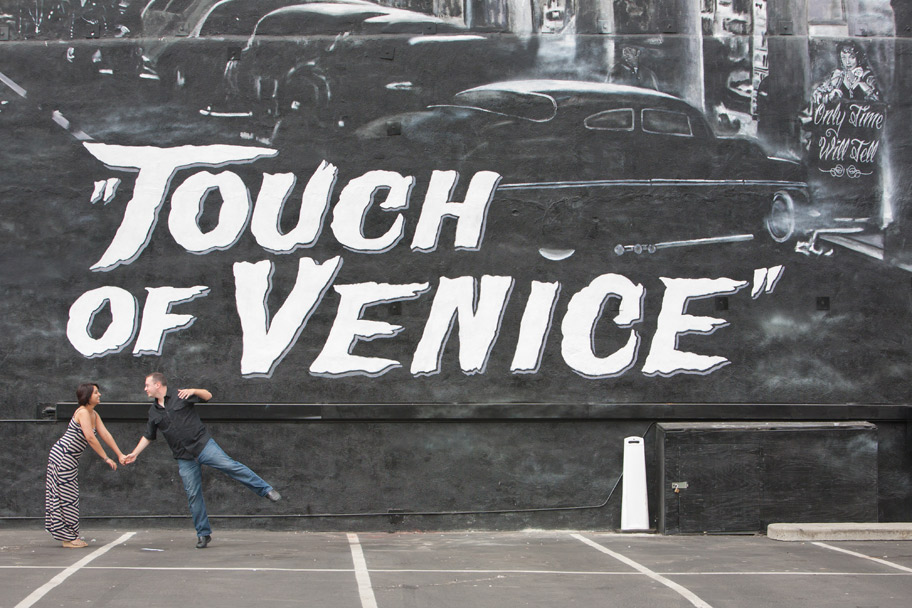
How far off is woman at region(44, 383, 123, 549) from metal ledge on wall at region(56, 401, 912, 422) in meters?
1.26

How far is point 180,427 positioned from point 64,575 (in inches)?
81.2

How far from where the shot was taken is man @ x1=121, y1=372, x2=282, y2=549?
995 cm

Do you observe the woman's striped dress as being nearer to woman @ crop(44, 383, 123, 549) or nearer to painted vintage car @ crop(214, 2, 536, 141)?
woman @ crop(44, 383, 123, 549)

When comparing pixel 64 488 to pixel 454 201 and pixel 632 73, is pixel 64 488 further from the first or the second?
pixel 632 73

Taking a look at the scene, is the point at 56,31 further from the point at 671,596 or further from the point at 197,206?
the point at 671,596

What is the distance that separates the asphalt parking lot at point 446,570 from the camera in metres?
7.55

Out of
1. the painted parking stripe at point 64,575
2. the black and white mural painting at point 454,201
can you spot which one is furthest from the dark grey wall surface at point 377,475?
the painted parking stripe at point 64,575

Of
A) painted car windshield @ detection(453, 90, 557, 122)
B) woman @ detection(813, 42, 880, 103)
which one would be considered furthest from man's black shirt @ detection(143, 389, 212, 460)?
woman @ detection(813, 42, 880, 103)

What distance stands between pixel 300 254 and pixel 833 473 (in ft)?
22.0

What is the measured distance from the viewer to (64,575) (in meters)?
8.27

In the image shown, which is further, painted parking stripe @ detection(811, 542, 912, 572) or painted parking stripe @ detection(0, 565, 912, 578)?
painted parking stripe @ detection(811, 542, 912, 572)

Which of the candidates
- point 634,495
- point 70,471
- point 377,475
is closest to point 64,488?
point 70,471

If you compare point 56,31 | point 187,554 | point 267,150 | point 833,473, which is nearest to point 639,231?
point 833,473

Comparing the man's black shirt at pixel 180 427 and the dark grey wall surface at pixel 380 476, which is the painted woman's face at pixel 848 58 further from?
the man's black shirt at pixel 180 427
